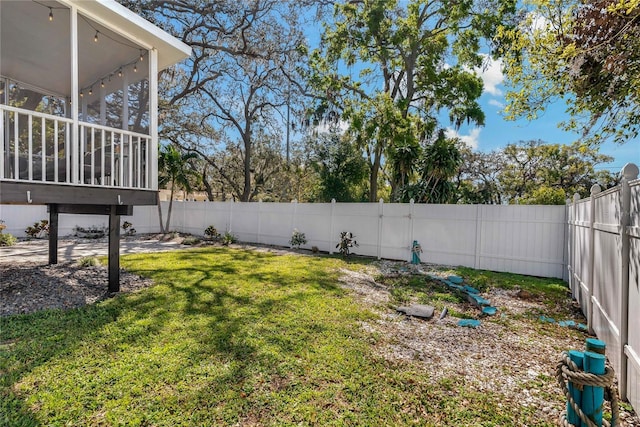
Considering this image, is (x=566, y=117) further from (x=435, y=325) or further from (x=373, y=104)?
(x=373, y=104)

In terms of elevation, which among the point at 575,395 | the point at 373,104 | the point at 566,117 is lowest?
the point at 575,395

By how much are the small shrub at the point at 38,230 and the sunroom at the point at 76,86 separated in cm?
511

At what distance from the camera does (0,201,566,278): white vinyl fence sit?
6.49 metres

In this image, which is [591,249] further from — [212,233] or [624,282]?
[212,233]

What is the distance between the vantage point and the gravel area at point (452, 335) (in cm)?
260

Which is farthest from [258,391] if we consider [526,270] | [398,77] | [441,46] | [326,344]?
[398,77]

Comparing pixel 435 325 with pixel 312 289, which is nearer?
pixel 435 325

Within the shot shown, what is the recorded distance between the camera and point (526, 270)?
6652 millimetres

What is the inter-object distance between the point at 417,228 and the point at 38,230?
12.4 metres

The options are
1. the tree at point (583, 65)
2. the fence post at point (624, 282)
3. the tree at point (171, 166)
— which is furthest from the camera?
the tree at point (171, 166)

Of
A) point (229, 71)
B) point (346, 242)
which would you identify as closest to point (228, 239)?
point (346, 242)

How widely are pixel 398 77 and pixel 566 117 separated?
9703mm

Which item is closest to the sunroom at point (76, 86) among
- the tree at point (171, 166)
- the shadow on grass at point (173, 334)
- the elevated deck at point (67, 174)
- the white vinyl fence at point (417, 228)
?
the elevated deck at point (67, 174)

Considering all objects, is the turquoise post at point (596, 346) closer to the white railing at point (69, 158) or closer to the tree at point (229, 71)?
the white railing at point (69, 158)
